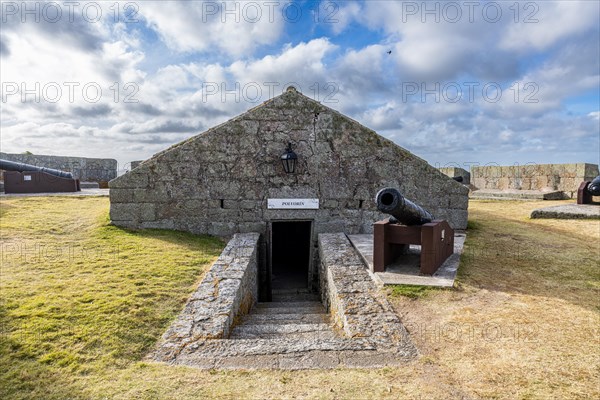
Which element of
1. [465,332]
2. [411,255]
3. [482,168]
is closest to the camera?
[465,332]

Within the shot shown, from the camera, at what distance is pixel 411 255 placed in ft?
21.1

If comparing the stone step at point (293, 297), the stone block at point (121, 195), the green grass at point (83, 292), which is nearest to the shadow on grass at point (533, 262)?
the stone step at point (293, 297)

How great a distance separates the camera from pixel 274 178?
854cm

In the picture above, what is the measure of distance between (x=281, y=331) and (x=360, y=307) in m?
0.99

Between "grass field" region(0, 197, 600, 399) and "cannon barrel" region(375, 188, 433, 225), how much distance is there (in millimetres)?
1046

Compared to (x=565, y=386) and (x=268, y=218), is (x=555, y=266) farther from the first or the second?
(x=268, y=218)

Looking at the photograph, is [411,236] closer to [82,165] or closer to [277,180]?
[277,180]

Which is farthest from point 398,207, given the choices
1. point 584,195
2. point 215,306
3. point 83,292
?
point 584,195

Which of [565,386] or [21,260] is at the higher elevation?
[21,260]

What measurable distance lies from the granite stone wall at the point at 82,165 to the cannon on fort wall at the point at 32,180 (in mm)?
3814

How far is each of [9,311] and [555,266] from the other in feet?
25.5

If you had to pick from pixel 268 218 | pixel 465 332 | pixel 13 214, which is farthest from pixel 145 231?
pixel 465 332

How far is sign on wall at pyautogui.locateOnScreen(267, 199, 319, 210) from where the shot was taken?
857 cm

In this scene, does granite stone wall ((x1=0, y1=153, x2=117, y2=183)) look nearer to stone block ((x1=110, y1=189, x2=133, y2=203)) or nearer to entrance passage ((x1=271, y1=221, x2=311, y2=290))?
entrance passage ((x1=271, y1=221, x2=311, y2=290))
